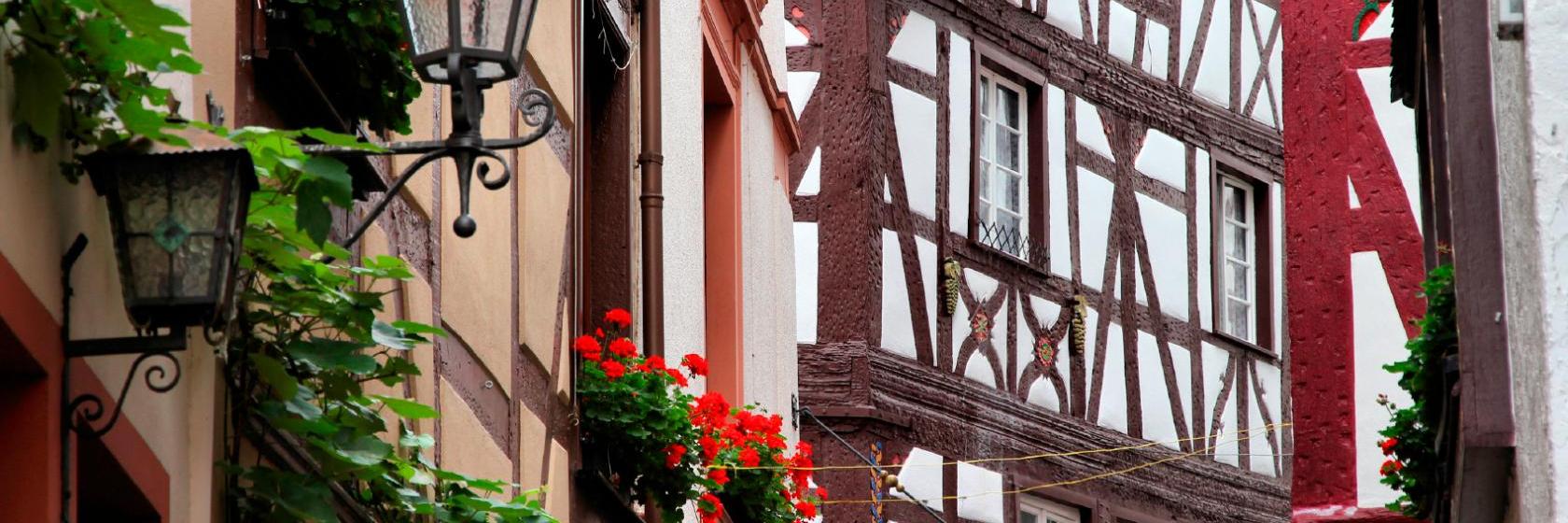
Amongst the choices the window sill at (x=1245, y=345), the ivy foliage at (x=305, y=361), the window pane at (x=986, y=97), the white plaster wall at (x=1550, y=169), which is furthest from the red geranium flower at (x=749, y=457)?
the window sill at (x=1245, y=345)

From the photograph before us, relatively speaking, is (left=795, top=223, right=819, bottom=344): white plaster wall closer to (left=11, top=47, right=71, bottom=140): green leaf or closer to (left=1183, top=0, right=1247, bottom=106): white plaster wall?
(left=1183, top=0, right=1247, bottom=106): white plaster wall

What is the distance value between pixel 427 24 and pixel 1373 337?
230 inches

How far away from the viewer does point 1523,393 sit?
5.40 metres

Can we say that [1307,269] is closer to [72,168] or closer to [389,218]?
[389,218]

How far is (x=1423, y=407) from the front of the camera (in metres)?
7.19

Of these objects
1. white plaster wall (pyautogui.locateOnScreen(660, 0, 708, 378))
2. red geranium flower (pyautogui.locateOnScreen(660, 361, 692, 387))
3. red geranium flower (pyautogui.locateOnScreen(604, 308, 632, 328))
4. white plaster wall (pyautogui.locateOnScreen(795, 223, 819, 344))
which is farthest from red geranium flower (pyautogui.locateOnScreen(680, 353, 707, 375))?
white plaster wall (pyautogui.locateOnScreen(795, 223, 819, 344))

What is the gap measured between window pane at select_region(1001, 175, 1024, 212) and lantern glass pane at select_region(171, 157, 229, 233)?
33.4 ft

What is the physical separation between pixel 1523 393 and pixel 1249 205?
411 inches

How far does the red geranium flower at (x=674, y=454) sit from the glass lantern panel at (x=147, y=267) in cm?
389

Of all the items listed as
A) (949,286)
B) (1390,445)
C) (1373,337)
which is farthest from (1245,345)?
(1390,445)

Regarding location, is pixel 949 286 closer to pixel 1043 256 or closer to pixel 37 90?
pixel 1043 256

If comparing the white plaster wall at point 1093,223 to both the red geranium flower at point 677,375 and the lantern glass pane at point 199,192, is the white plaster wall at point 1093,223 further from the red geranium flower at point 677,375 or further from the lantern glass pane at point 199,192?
the lantern glass pane at point 199,192

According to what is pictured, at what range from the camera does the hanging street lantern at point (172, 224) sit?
11.7ft

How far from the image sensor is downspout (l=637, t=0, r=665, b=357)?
8203 mm
